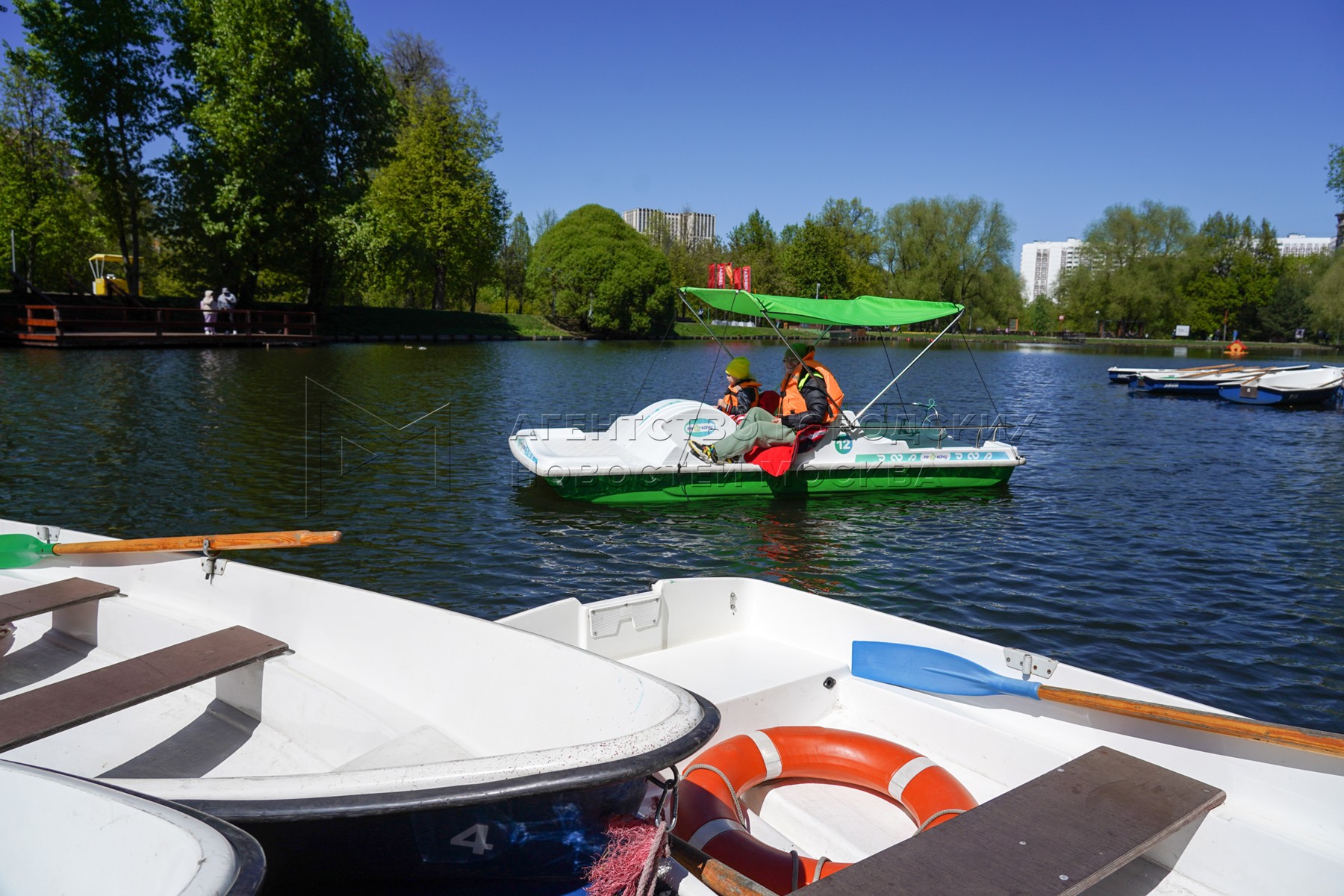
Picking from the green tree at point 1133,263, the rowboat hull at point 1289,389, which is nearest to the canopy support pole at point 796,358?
the rowboat hull at point 1289,389

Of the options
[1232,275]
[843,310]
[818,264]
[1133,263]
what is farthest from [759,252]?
[843,310]

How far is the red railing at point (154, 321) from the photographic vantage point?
3353 centimetres

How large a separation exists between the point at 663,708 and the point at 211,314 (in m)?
40.6

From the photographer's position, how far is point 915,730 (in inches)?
198

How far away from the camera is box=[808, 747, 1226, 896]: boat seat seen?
3.06m

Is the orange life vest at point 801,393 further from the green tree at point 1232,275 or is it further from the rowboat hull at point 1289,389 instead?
the green tree at point 1232,275

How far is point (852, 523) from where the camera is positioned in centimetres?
1262

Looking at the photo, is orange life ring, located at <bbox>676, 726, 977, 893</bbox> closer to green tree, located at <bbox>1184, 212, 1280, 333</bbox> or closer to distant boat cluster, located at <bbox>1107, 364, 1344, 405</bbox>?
distant boat cluster, located at <bbox>1107, 364, 1344, 405</bbox>

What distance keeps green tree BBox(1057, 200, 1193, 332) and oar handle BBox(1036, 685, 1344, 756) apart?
83.9 metres

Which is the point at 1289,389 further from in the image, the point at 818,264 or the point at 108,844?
the point at 818,264

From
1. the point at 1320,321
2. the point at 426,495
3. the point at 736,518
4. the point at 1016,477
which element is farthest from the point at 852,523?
the point at 1320,321

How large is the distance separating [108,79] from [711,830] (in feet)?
150

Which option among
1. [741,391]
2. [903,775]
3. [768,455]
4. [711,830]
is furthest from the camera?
[741,391]

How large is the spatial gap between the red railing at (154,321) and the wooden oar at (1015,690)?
1481 inches
